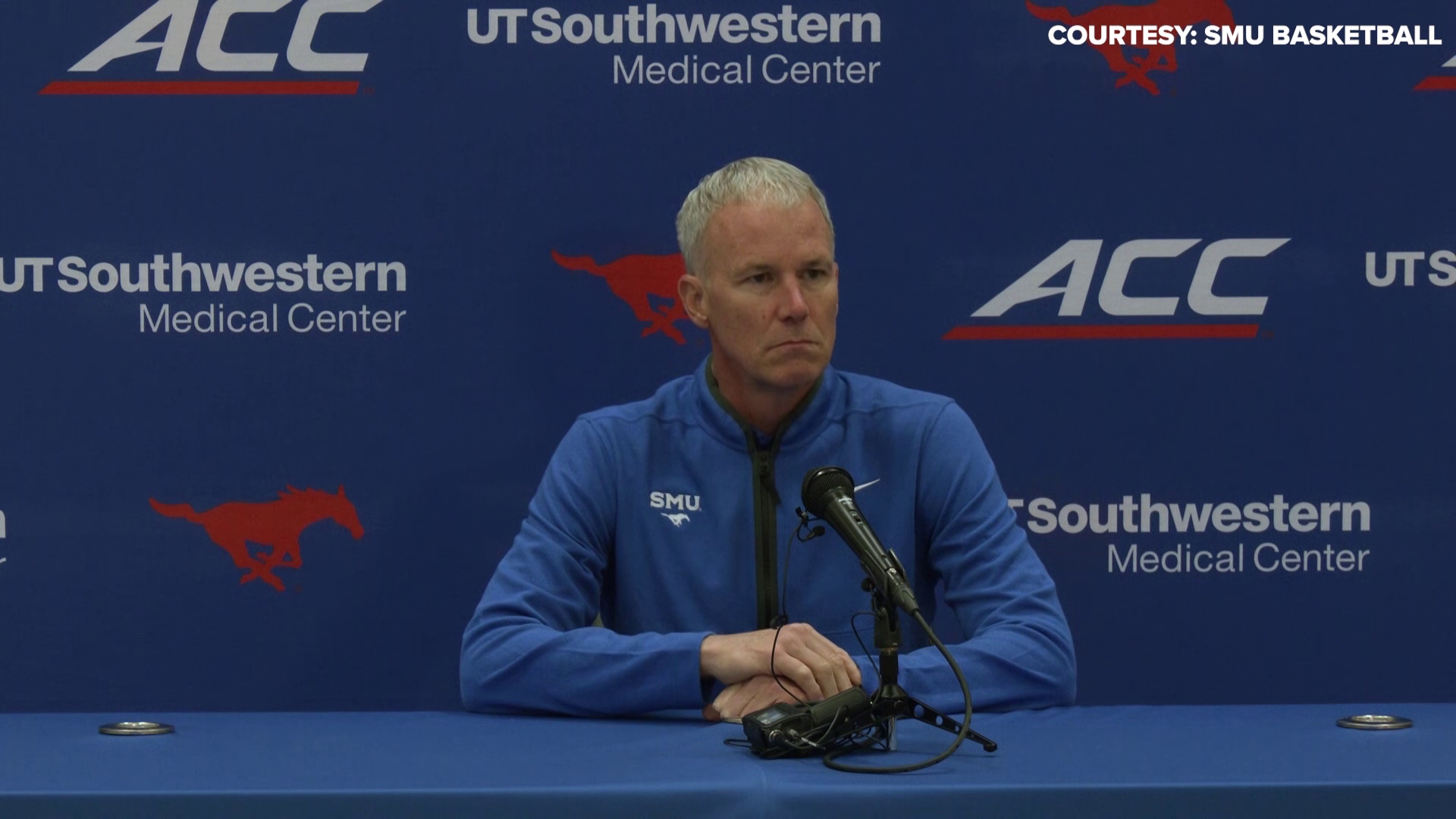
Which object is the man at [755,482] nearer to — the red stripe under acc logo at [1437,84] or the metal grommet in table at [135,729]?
the metal grommet in table at [135,729]

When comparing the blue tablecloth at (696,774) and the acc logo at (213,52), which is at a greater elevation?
the acc logo at (213,52)

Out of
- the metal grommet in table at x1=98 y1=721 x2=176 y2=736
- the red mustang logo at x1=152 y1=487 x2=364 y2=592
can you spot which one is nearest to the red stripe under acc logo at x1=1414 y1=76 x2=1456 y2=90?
the red mustang logo at x1=152 y1=487 x2=364 y2=592

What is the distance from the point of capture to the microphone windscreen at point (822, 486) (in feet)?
5.38

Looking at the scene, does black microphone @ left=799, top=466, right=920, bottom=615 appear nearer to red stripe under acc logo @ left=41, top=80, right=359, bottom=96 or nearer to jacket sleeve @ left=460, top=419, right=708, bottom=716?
jacket sleeve @ left=460, top=419, right=708, bottom=716

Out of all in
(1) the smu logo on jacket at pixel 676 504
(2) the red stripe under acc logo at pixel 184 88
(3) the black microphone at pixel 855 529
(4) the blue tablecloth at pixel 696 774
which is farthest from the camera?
(2) the red stripe under acc logo at pixel 184 88

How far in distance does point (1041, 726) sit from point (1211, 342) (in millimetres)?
1353

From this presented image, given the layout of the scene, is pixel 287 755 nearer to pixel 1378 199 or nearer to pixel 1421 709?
pixel 1421 709

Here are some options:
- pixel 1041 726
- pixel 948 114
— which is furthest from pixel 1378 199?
pixel 1041 726

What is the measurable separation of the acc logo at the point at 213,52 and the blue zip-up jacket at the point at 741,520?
3.26ft

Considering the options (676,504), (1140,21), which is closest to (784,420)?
(676,504)

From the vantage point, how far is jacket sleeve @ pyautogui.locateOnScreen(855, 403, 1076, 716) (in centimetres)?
193

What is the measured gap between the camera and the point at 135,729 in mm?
1727

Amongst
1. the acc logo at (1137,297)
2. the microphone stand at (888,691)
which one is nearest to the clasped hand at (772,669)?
the microphone stand at (888,691)

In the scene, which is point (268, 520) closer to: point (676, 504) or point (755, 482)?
point (676, 504)
